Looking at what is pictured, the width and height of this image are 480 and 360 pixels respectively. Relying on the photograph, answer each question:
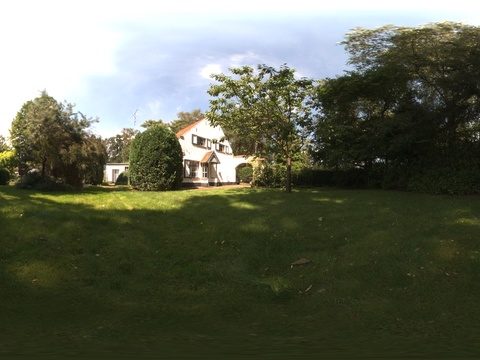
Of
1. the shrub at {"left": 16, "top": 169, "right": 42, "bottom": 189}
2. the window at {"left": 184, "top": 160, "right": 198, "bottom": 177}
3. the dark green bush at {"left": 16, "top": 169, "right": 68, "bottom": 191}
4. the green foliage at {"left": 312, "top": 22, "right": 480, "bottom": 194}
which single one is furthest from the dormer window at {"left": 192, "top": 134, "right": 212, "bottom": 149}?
the shrub at {"left": 16, "top": 169, "right": 42, "bottom": 189}

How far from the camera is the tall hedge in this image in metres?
21.7

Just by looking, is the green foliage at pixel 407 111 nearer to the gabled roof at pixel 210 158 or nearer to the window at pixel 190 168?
the window at pixel 190 168

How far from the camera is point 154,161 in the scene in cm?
2178

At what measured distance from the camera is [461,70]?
55.1ft

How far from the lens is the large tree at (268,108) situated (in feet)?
59.5

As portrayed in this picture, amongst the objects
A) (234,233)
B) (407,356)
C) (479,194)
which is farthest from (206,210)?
(479,194)

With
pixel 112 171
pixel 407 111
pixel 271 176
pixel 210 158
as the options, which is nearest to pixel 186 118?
pixel 112 171

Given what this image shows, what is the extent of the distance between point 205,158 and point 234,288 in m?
31.4

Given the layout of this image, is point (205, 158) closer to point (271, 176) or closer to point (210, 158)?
point (210, 158)

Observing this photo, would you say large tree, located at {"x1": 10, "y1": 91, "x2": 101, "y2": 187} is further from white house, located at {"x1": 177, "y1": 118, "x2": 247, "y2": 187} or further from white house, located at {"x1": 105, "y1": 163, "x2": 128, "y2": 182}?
white house, located at {"x1": 105, "y1": 163, "x2": 128, "y2": 182}

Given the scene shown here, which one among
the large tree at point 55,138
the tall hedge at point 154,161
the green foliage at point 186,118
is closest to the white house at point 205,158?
the tall hedge at point 154,161

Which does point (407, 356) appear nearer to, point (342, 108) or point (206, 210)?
point (206, 210)

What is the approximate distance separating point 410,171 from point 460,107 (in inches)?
146

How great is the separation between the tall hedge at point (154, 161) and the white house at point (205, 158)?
29.2 feet
